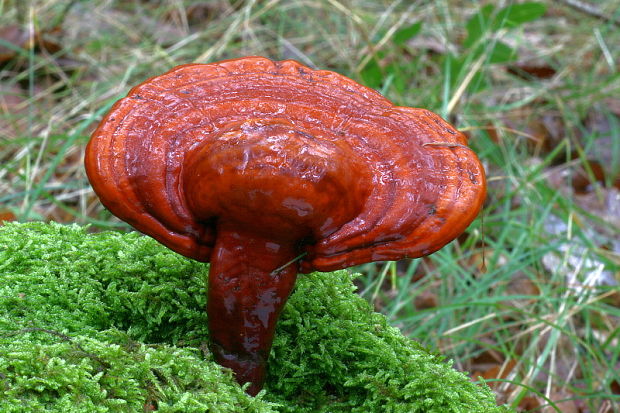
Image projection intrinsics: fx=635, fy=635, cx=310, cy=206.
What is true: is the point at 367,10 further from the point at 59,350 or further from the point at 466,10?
the point at 59,350

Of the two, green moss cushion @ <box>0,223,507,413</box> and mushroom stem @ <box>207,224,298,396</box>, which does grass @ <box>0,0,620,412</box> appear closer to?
green moss cushion @ <box>0,223,507,413</box>

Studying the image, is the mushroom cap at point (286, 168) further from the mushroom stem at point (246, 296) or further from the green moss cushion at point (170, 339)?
the green moss cushion at point (170, 339)

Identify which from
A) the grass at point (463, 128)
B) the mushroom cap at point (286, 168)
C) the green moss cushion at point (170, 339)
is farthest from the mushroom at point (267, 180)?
the grass at point (463, 128)

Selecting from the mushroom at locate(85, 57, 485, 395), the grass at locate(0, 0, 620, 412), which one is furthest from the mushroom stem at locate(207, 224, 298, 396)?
the grass at locate(0, 0, 620, 412)

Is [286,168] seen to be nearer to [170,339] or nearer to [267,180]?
[267,180]

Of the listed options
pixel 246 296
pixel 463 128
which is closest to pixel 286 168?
pixel 246 296

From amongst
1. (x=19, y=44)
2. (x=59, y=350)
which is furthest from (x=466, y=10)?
(x=59, y=350)

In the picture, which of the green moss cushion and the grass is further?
the grass
